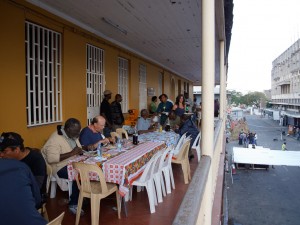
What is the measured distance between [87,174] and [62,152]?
2.99ft

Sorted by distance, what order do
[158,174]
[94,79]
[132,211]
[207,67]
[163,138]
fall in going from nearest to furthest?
1. [207,67]
2. [132,211]
3. [158,174]
4. [163,138]
5. [94,79]

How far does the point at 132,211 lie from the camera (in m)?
4.16

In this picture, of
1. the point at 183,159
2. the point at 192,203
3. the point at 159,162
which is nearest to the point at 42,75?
the point at 159,162

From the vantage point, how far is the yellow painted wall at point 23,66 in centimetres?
481

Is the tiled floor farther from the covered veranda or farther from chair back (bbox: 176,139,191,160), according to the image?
chair back (bbox: 176,139,191,160)

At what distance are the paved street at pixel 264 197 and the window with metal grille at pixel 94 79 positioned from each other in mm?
9361

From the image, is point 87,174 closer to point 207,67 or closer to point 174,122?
point 207,67

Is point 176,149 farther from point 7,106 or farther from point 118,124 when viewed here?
point 7,106

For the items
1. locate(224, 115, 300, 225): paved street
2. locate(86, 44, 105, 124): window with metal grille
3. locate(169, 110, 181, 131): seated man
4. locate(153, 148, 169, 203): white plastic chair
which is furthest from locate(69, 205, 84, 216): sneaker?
locate(224, 115, 300, 225): paved street

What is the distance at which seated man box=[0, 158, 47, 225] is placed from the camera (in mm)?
2061

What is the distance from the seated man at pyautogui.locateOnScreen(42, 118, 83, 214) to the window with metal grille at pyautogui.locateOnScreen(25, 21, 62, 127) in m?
1.49

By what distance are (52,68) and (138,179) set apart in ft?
10.9

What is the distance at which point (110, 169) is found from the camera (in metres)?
3.75

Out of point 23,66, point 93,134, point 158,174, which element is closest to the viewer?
point 158,174
